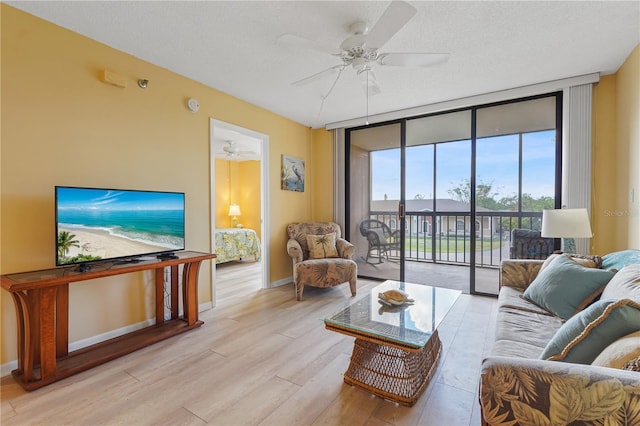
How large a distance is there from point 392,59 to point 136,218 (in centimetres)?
239

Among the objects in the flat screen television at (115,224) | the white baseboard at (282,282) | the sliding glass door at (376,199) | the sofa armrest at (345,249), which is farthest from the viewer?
the sliding glass door at (376,199)

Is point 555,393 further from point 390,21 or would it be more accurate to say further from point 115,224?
point 115,224

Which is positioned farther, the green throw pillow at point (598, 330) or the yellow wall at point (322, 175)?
the yellow wall at point (322, 175)

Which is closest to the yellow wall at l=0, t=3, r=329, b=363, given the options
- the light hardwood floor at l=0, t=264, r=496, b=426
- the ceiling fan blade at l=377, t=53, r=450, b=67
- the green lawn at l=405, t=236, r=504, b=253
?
the light hardwood floor at l=0, t=264, r=496, b=426

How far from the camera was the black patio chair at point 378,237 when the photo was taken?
440 cm

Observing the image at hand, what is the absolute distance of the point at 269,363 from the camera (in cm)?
206

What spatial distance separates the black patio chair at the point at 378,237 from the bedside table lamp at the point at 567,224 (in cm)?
206

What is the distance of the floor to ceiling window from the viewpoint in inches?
135

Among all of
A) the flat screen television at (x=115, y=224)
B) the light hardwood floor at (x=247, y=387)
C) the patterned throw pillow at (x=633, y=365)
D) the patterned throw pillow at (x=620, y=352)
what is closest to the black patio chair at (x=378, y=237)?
the light hardwood floor at (x=247, y=387)

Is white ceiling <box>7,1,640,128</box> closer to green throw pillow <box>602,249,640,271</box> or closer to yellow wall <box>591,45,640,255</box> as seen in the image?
yellow wall <box>591,45,640,255</box>

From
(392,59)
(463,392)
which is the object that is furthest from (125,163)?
(463,392)

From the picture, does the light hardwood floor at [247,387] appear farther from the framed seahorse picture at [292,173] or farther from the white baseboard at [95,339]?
the framed seahorse picture at [292,173]

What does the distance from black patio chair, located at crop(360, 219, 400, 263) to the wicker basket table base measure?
8.21 ft

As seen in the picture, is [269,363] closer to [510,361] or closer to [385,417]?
[385,417]
